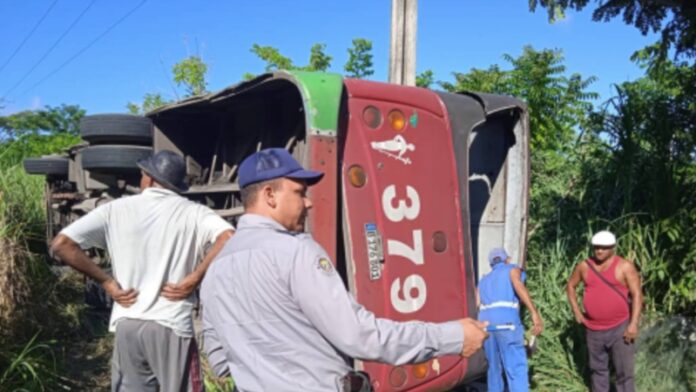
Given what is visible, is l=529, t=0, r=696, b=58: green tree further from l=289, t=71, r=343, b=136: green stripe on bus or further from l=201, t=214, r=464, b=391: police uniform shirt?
l=201, t=214, r=464, b=391: police uniform shirt

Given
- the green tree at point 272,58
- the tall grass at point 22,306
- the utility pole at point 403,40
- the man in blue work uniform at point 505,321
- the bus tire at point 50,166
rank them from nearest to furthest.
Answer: the tall grass at point 22,306
the man in blue work uniform at point 505,321
the utility pole at point 403,40
the bus tire at point 50,166
the green tree at point 272,58

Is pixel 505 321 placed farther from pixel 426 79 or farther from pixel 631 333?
pixel 426 79

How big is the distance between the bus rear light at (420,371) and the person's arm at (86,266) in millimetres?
1678

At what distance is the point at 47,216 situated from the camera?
741 cm

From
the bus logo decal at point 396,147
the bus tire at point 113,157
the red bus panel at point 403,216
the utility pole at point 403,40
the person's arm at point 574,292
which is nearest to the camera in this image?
the red bus panel at point 403,216

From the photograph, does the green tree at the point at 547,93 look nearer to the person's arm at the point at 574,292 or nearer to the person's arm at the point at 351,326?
the person's arm at the point at 574,292

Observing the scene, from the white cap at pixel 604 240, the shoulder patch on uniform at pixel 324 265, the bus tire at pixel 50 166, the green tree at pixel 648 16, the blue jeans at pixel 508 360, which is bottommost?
the blue jeans at pixel 508 360

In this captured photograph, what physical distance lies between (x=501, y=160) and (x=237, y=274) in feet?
12.3

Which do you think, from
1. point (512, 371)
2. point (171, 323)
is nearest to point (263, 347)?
point (171, 323)

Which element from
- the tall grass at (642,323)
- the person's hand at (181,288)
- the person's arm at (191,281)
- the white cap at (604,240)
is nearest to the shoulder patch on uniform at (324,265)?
the person's arm at (191,281)

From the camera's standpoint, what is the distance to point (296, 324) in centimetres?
188

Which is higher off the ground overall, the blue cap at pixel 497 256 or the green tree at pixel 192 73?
the green tree at pixel 192 73

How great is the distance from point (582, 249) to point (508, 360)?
63.3 inches

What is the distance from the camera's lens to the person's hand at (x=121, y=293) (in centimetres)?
338
